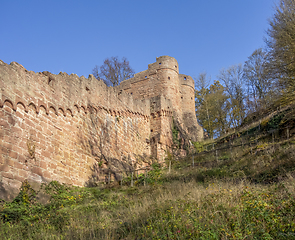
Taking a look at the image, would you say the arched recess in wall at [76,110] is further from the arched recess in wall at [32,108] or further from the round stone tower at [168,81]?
the round stone tower at [168,81]

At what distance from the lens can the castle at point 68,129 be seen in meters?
8.25

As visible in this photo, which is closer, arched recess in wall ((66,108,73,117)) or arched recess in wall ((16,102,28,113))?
arched recess in wall ((16,102,28,113))

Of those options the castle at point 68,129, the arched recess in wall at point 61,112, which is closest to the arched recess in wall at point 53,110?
the castle at point 68,129

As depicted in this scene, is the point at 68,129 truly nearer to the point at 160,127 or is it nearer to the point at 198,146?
the point at 160,127

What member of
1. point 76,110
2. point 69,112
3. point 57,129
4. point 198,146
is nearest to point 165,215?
point 57,129

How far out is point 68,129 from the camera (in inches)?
437

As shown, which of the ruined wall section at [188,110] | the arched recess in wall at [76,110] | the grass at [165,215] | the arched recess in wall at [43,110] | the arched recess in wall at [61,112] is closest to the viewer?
the grass at [165,215]

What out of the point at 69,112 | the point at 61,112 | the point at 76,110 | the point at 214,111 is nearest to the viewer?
the point at 61,112

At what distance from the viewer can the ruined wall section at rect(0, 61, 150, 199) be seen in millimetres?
8156

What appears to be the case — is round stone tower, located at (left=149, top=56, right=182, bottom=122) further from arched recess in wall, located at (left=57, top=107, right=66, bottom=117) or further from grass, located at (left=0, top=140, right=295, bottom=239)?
grass, located at (left=0, top=140, right=295, bottom=239)

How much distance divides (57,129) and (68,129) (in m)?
0.70

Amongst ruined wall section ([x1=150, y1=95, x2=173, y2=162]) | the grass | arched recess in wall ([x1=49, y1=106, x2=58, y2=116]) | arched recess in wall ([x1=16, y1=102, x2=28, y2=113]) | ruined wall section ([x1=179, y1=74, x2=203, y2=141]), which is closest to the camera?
the grass

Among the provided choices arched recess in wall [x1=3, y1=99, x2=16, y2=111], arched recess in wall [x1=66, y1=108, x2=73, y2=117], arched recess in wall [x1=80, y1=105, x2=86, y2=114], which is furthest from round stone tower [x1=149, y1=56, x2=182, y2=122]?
arched recess in wall [x1=3, y1=99, x2=16, y2=111]

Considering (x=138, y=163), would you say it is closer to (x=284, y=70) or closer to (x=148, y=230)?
(x=284, y=70)
